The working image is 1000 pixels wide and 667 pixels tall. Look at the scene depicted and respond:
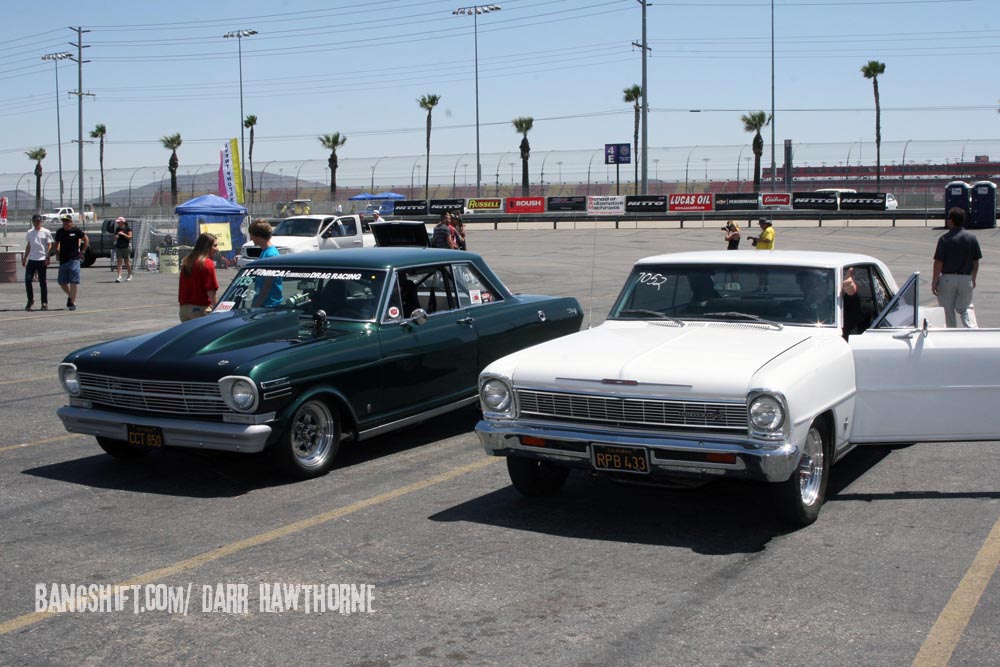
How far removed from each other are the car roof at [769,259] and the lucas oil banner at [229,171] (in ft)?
108

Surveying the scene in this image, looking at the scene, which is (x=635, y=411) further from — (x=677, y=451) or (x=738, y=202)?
(x=738, y=202)

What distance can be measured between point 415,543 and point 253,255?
22.8 feet

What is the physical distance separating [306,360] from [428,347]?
128 centimetres

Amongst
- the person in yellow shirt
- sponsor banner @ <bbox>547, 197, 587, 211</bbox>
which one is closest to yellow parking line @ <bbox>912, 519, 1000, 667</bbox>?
the person in yellow shirt

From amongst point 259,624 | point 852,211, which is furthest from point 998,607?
point 852,211

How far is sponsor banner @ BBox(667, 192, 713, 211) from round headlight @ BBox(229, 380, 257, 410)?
46849 mm

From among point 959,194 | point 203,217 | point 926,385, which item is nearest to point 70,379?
point 926,385

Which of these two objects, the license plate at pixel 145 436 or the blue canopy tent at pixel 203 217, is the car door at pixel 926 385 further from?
the blue canopy tent at pixel 203 217

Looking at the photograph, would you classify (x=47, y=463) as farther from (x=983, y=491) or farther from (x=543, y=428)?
(x=983, y=491)

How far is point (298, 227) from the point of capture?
99.5 feet

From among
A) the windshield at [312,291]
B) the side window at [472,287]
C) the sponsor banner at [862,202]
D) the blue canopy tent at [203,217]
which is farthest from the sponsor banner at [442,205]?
the windshield at [312,291]

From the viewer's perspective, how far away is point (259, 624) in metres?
4.73

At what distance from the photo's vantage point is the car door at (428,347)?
26.0 ft

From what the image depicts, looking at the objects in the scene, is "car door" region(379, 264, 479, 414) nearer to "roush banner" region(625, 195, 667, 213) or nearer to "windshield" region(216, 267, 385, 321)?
"windshield" region(216, 267, 385, 321)
